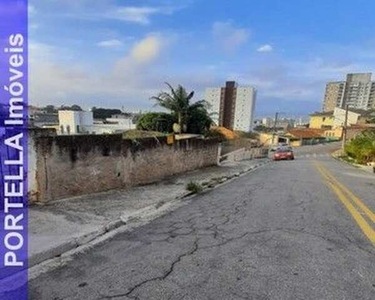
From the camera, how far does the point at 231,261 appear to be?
14.7 ft

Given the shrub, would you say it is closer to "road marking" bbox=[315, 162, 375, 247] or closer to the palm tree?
the palm tree

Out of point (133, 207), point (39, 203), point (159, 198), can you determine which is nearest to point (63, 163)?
point (39, 203)

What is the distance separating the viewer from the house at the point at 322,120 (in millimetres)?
100206

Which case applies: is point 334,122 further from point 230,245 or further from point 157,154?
point 230,245

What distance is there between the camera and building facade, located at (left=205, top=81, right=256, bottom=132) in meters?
76.9

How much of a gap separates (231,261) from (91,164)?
19.2ft

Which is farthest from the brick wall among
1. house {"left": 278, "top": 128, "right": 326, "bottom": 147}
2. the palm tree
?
house {"left": 278, "top": 128, "right": 326, "bottom": 147}

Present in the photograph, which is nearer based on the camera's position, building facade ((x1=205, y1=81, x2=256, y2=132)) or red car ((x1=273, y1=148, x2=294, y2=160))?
red car ((x1=273, y1=148, x2=294, y2=160))

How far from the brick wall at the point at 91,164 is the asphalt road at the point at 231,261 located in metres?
2.85

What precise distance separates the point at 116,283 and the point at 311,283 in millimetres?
2161

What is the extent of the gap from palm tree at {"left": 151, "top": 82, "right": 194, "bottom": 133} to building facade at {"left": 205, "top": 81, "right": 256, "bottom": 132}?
43608 millimetres

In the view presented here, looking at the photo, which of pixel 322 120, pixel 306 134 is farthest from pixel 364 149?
pixel 322 120

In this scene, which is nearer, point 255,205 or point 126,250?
point 126,250

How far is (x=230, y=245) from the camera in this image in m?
5.15
